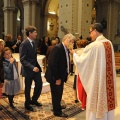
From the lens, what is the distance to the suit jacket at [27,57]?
15.7 feet

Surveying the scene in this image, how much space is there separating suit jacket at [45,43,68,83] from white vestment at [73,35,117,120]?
0.76 meters

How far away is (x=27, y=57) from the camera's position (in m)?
4.86

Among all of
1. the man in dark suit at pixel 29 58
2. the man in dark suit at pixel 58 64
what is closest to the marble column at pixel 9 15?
the man in dark suit at pixel 29 58

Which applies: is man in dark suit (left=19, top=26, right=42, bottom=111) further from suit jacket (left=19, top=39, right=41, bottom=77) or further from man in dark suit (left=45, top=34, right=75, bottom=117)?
man in dark suit (left=45, top=34, right=75, bottom=117)

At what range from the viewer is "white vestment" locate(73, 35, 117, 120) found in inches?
141

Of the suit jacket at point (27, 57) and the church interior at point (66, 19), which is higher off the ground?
the church interior at point (66, 19)

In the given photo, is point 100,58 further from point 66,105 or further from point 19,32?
point 19,32

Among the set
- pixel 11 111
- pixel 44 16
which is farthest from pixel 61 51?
pixel 44 16

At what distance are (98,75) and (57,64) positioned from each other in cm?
108

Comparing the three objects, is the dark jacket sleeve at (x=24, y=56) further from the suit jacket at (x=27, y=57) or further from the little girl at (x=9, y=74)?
the little girl at (x=9, y=74)

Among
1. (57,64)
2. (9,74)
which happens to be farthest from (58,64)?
(9,74)

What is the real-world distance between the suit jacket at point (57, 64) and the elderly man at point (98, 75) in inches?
29.3

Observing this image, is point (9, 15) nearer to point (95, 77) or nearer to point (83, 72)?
point (83, 72)

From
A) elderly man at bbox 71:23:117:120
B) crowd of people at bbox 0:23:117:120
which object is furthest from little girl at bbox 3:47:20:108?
elderly man at bbox 71:23:117:120
